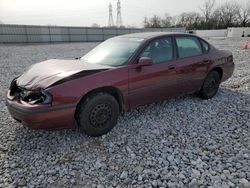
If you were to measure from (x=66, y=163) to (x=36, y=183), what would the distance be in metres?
0.42

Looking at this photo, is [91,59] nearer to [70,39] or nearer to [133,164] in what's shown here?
[133,164]

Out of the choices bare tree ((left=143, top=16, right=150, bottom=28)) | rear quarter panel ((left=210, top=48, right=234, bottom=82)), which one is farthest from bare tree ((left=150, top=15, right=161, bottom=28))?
rear quarter panel ((left=210, top=48, right=234, bottom=82))

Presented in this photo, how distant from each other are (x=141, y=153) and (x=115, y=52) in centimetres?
181

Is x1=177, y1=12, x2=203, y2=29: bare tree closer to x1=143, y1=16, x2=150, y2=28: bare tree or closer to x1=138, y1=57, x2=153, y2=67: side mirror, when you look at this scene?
x1=143, y1=16, x2=150, y2=28: bare tree

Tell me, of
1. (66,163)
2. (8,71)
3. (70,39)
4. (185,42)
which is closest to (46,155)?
(66,163)

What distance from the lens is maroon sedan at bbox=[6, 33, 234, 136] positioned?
280cm

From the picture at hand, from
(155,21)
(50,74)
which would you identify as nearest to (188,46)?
(50,74)

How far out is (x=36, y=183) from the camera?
7.80 ft

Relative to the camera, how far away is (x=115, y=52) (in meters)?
3.75

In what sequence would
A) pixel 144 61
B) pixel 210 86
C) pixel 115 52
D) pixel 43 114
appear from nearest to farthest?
pixel 43 114 < pixel 144 61 < pixel 115 52 < pixel 210 86

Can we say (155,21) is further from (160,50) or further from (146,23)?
(160,50)

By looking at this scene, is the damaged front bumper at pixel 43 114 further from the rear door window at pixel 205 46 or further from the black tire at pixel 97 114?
the rear door window at pixel 205 46

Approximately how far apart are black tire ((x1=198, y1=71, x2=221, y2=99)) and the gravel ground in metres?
0.69

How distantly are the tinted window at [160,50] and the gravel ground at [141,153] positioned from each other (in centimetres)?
105
